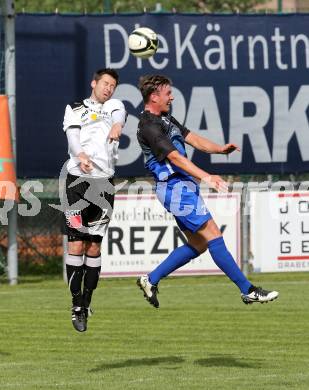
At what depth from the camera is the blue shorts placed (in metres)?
12.1

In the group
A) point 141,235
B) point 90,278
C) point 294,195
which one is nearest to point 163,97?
point 90,278

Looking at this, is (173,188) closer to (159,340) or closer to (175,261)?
(175,261)

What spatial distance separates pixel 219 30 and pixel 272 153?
2.17 m

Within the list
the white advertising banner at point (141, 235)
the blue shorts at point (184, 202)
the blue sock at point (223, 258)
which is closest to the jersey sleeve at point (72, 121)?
the blue shorts at point (184, 202)

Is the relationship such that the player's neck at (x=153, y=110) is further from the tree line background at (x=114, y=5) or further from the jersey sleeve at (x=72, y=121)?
the tree line background at (x=114, y=5)

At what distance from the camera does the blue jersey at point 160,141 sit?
1197 centimetres

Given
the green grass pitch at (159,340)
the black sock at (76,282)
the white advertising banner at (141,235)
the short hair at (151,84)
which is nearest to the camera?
the green grass pitch at (159,340)

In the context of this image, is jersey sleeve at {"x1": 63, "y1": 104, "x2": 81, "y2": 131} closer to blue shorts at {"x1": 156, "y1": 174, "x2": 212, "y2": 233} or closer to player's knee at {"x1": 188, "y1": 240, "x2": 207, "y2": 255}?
blue shorts at {"x1": 156, "y1": 174, "x2": 212, "y2": 233}

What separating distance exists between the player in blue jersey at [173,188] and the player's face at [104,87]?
0.45 metres

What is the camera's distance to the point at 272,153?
21266 mm

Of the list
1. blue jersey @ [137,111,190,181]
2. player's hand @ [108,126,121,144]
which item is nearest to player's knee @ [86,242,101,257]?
blue jersey @ [137,111,190,181]

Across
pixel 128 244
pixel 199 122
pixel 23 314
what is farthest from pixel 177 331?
pixel 199 122

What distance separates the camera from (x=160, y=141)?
12.0 m

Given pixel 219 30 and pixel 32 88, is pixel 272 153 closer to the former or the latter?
pixel 219 30
